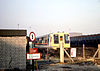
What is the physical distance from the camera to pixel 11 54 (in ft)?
35.2

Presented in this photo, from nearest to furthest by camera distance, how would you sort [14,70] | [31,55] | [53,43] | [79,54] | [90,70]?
[31,55] < [14,70] < [90,70] < [79,54] < [53,43]

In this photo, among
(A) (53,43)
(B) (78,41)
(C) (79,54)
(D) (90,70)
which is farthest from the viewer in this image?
(B) (78,41)

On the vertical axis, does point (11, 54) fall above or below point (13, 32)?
below

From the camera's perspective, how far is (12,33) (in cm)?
1082

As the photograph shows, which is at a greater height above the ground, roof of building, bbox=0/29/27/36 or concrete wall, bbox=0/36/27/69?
roof of building, bbox=0/29/27/36

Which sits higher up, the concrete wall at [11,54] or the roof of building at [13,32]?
the roof of building at [13,32]

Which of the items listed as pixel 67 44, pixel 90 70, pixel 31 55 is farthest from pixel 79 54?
pixel 31 55

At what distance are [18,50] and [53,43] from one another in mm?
15273

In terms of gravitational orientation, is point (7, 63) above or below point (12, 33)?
below

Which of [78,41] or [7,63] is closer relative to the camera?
[7,63]

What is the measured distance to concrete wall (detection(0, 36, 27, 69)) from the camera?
10633 millimetres

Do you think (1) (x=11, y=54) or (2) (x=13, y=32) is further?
(2) (x=13, y=32)

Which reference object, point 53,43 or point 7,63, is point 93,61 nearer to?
point 7,63

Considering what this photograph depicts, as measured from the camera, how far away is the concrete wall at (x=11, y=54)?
1063 centimetres
